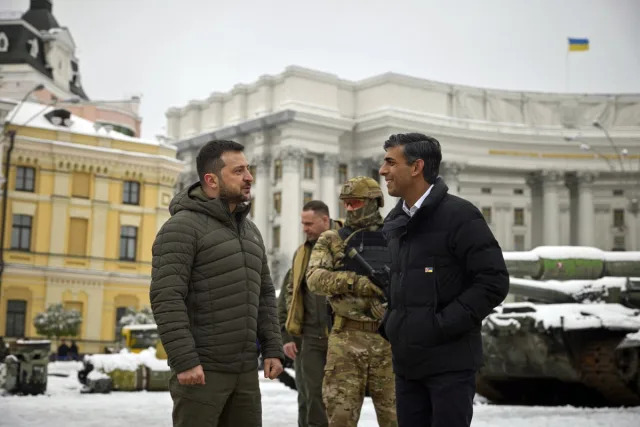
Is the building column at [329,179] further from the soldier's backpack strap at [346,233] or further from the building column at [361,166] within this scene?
the soldier's backpack strap at [346,233]

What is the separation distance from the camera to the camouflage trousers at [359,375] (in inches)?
229

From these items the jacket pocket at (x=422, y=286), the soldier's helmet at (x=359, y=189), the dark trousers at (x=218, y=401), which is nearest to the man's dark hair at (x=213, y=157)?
the dark trousers at (x=218, y=401)

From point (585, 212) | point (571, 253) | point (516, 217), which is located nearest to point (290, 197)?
point (585, 212)

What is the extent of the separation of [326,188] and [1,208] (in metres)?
26.2

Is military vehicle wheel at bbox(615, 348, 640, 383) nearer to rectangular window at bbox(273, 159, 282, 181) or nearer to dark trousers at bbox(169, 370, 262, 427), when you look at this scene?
dark trousers at bbox(169, 370, 262, 427)

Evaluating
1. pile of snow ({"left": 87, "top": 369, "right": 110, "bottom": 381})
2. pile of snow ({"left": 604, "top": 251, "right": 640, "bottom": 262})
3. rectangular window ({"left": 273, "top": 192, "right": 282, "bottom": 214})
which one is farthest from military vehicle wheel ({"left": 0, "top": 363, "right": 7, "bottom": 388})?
rectangular window ({"left": 273, "top": 192, "right": 282, "bottom": 214})

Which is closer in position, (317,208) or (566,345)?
(317,208)

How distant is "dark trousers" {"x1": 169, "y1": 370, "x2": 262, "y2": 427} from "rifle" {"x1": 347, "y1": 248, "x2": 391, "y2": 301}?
149cm

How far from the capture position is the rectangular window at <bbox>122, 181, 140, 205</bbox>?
3438 centimetres

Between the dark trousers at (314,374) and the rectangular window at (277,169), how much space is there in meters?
48.7

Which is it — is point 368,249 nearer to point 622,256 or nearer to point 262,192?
point 622,256

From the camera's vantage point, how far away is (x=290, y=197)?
177ft

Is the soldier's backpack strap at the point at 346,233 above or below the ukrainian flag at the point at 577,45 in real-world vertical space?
below

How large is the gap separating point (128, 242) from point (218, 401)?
30711 millimetres
